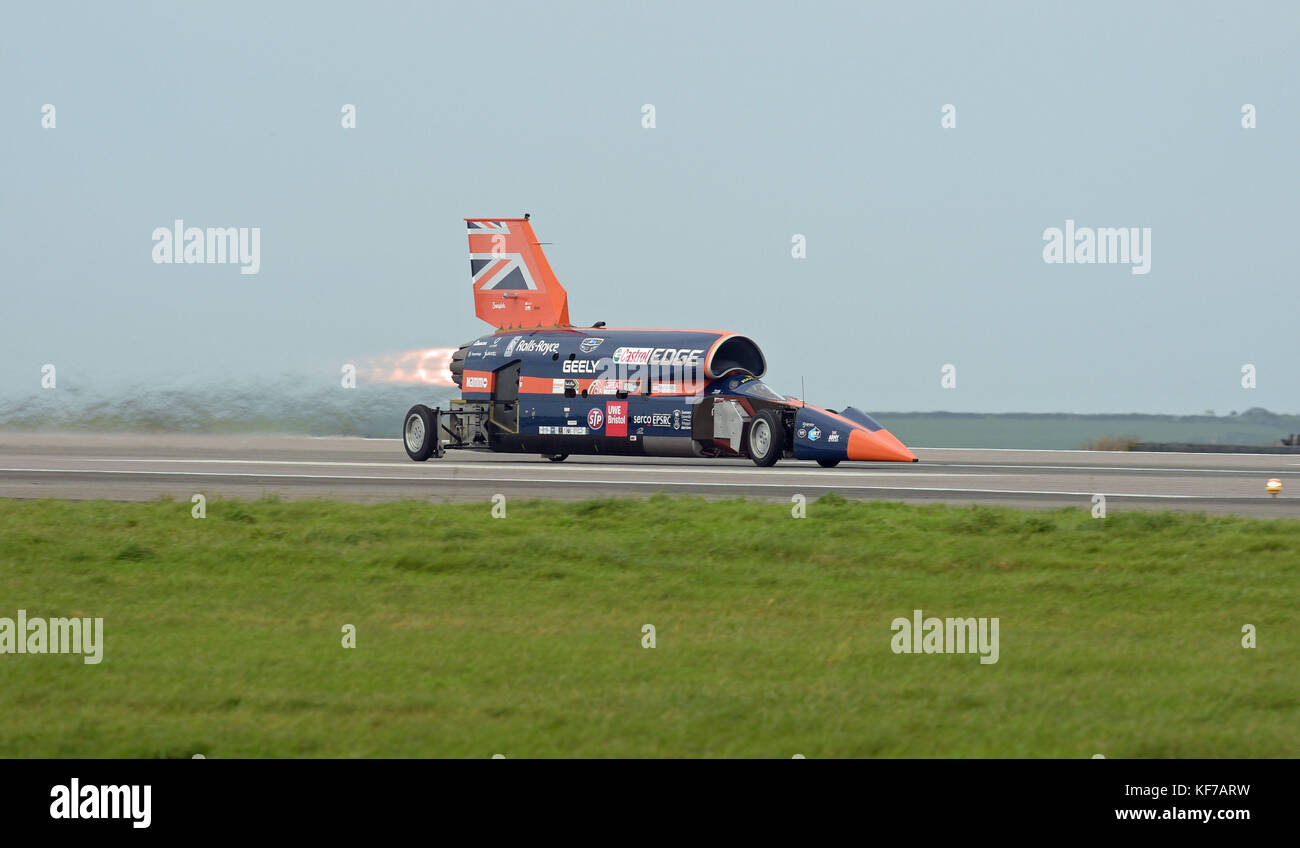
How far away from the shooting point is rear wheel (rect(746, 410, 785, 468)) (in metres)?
33.4

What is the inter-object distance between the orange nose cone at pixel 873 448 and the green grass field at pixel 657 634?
1331 cm

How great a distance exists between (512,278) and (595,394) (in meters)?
6.90

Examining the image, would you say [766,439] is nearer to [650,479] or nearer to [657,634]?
[650,479]

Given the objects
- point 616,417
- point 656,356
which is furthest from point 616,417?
point 656,356

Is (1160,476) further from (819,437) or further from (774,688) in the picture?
(774,688)

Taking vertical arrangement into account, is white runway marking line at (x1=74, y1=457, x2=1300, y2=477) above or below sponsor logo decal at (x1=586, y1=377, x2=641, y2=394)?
below

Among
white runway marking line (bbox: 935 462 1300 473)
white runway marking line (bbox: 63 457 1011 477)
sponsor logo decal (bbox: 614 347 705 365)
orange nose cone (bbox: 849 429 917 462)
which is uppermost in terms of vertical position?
sponsor logo decal (bbox: 614 347 705 365)

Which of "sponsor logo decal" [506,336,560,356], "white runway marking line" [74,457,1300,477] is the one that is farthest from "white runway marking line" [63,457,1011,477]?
"sponsor logo decal" [506,336,560,356]

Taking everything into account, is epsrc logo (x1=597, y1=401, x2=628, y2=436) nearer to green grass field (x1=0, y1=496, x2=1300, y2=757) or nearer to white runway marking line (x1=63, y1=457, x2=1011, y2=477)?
white runway marking line (x1=63, y1=457, x2=1011, y2=477)

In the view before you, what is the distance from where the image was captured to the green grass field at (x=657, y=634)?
7.53 m

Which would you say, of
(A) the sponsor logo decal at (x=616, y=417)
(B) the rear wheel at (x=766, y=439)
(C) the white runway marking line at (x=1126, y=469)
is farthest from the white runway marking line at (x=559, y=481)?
(C) the white runway marking line at (x=1126, y=469)

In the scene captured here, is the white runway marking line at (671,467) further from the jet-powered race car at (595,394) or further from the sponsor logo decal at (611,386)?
the sponsor logo decal at (611,386)

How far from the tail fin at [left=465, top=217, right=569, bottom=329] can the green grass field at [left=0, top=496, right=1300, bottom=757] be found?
22457mm
